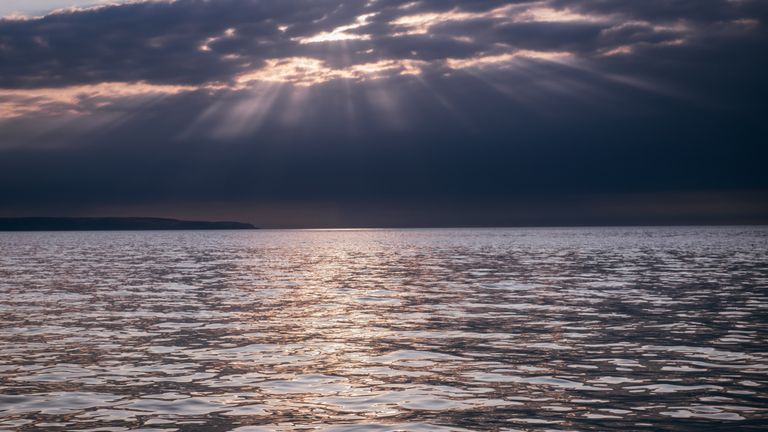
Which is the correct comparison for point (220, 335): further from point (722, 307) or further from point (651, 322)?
point (722, 307)

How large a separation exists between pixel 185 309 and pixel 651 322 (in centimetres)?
1923

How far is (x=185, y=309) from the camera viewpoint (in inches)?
1329

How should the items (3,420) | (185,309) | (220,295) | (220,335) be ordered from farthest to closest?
(220,295) < (185,309) < (220,335) < (3,420)

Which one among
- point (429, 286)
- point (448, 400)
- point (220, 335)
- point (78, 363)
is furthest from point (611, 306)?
point (78, 363)

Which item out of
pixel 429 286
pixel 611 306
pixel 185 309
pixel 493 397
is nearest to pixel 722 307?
pixel 611 306

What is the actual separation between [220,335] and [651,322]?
15514mm

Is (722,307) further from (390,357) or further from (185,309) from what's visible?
(185,309)

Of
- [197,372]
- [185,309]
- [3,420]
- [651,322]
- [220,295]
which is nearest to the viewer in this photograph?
[3,420]

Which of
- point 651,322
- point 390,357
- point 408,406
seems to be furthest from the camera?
point 651,322

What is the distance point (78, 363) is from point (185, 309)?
538 inches

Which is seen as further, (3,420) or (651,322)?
(651,322)

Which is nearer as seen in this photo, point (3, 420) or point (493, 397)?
point (3, 420)

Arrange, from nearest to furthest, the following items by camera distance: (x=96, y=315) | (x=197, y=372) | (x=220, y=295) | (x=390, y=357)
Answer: (x=197, y=372), (x=390, y=357), (x=96, y=315), (x=220, y=295)

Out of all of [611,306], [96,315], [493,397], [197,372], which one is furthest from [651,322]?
[96,315]
